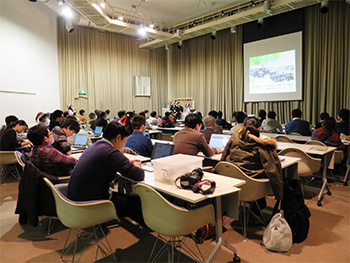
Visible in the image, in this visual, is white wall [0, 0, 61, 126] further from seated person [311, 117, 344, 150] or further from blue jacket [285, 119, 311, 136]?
seated person [311, 117, 344, 150]

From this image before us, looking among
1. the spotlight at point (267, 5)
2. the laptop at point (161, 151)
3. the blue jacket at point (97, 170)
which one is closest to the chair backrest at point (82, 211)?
the blue jacket at point (97, 170)

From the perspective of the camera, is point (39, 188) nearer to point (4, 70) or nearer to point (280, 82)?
point (4, 70)

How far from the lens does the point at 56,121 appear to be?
5.55 m

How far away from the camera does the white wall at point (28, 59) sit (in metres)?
7.81

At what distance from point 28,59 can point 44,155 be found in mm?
7341

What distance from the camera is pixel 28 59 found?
8.60 meters

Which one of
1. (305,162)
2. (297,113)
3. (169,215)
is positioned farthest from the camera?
(297,113)

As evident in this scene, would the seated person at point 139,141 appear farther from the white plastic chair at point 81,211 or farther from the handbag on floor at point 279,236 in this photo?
the handbag on floor at point 279,236

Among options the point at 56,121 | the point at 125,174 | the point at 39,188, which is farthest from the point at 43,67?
the point at 125,174

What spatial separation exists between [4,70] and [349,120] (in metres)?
9.14

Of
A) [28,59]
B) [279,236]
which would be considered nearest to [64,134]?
[279,236]

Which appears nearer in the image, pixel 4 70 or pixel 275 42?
pixel 4 70

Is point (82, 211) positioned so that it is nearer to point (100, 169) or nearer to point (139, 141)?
point (100, 169)

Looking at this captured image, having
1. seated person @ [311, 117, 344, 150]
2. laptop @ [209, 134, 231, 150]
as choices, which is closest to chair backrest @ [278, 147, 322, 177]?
laptop @ [209, 134, 231, 150]
